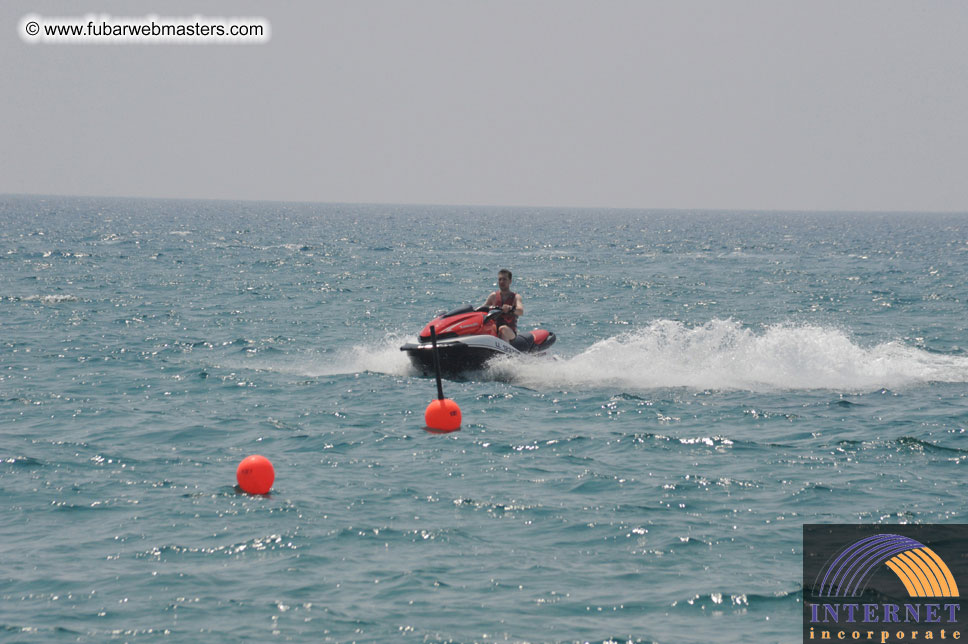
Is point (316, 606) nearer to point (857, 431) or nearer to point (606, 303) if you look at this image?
point (857, 431)

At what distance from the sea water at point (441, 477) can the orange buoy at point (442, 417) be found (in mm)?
291

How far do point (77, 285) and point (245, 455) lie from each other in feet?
85.5

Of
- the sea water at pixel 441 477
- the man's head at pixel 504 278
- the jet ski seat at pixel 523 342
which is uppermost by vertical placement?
the man's head at pixel 504 278

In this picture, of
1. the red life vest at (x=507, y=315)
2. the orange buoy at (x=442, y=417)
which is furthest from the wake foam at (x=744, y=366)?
the orange buoy at (x=442, y=417)

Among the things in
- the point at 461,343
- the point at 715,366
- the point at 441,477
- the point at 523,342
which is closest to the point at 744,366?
the point at 715,366

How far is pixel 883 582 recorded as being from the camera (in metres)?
8.43

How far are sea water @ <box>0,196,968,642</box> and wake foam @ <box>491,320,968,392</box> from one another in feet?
0.25

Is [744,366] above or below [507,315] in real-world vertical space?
below

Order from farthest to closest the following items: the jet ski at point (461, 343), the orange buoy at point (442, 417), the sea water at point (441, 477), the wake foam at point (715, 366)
→ the wake foam at point (715, 366) → the jet ski at point (461, 343) → the orange buoy at point (442, 417) → the sea water at point (441, 477)

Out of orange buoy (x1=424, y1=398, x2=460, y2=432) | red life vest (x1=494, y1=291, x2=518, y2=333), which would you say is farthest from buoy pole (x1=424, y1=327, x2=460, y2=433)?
red life vest (x1=494, y1=291, x2=518, y2=333)

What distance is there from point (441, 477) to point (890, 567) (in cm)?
476

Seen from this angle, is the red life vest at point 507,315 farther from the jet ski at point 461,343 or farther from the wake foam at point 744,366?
the wake foam at point 744,366

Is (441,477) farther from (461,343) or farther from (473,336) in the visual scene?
(473,336)

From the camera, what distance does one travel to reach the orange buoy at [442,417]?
13.4m
